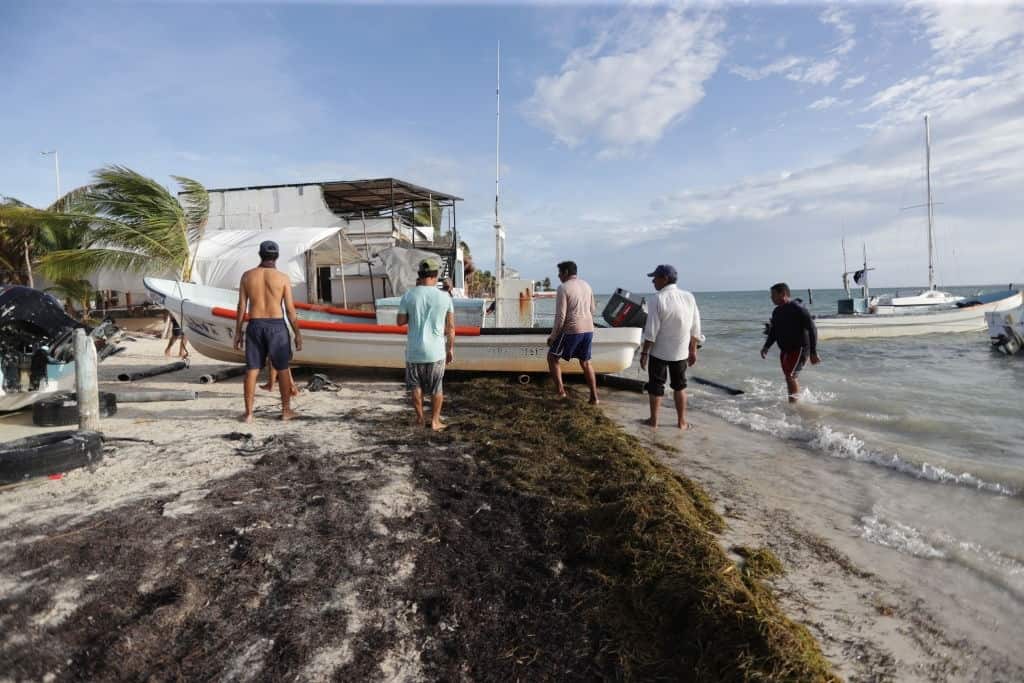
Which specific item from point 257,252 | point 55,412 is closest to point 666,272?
point 55,412

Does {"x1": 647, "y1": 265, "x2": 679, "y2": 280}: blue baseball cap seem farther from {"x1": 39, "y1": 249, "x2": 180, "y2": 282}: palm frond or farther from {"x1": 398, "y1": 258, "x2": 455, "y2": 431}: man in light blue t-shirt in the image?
{"x1": 39, "y1": 249, "x2": 180, "y2": 282}: palm frond

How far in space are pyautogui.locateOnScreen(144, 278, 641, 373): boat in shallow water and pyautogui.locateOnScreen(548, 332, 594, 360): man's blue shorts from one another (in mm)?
1244

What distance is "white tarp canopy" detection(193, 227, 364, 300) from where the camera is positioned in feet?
42.9

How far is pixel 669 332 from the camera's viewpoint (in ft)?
17.8

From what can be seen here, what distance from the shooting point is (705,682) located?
1683 millimetres

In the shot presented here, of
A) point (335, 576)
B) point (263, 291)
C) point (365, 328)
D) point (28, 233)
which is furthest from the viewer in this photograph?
point (28, 233)

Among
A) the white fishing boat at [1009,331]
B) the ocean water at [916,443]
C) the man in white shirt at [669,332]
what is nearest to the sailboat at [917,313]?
the white fishing boat at [1009,331]

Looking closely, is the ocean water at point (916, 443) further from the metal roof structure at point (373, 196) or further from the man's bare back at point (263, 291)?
the metal roof structure at point (373, 196)

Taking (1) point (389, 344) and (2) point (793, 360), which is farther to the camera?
(1) point (389, 344)

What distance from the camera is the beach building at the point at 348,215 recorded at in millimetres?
15539

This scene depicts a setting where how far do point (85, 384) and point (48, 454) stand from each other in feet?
3.31

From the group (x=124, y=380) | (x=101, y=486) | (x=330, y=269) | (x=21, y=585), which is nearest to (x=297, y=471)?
(x=101, y=486)

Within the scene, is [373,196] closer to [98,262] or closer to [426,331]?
[98,262]

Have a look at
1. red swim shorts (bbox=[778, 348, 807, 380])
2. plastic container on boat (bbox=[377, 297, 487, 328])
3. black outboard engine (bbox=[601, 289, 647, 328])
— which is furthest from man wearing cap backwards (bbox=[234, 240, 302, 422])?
red swim shorts (bbox=[778, 348, 807, 380])
